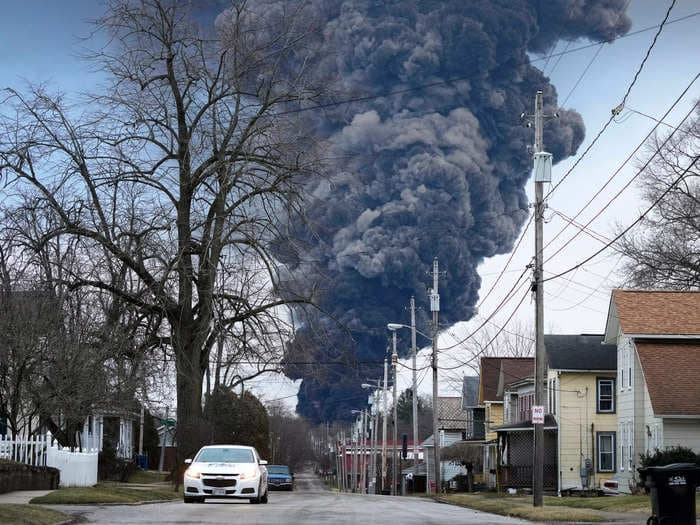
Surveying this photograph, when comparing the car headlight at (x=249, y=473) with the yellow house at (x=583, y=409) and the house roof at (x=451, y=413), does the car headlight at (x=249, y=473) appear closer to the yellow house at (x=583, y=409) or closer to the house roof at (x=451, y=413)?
the yellow house at (x=583, y=409)

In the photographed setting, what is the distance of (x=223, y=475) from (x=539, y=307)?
10490 mm

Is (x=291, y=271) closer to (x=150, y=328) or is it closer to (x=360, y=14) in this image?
(x=150, y=328)

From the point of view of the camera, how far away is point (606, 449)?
52938mm

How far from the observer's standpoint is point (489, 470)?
72.3m

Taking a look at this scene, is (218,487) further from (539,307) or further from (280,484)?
(280,484)

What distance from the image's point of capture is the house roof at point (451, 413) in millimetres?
103450

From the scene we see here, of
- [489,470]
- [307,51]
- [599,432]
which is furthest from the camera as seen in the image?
[489,470]

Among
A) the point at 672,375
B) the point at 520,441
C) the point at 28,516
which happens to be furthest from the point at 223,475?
the point at 520,441

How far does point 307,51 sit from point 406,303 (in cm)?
6047

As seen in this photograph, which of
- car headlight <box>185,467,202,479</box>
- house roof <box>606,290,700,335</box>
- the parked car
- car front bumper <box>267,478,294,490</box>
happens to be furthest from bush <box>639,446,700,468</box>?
car front bumper <box>267,478,294,490</box>

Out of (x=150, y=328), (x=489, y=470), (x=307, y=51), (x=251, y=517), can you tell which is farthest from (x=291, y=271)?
(x=489, y=470)

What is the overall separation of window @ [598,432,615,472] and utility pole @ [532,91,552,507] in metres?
20.9

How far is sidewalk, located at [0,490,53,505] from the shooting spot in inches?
923

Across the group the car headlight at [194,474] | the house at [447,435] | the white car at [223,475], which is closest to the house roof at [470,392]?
the house at [447,435]
